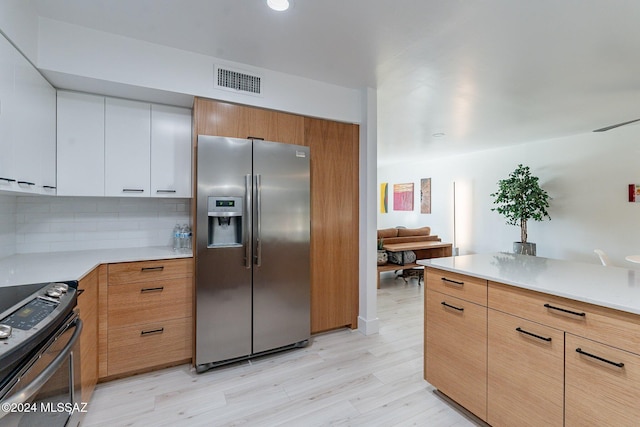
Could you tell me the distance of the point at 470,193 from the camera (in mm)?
6367

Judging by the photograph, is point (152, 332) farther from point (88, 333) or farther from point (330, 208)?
point (330, 208)

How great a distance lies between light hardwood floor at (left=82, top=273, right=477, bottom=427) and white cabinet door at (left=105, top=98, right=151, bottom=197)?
1.49 m

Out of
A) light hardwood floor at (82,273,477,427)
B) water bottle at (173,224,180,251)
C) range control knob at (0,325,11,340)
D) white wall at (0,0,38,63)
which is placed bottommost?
light hardwood floor at (82,273,477,427)

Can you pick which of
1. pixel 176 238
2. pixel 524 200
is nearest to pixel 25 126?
pixel 176 238

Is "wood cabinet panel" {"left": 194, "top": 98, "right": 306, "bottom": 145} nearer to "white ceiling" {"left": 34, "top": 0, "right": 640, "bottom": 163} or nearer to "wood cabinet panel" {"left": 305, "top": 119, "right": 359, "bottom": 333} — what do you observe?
"wood cabinet panel" {"left": 305, "top": 119, "right": 359, "bottom": 333}

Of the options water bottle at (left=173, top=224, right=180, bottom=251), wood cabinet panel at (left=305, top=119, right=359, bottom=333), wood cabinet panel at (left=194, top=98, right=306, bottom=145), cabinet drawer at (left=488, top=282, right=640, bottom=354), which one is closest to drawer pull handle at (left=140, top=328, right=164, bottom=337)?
water bottle at (left=173, top=224, right=180, bottom=251)

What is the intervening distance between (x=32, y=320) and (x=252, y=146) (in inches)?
66.1

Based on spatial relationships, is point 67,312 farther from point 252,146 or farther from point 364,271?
point 364,271

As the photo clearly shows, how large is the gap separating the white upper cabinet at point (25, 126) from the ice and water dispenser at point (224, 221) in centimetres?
106

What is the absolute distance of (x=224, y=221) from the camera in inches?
93.5

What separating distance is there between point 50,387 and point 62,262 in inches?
43.5

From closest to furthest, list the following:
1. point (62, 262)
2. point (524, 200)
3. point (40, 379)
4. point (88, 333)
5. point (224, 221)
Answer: point (40, 379) → point (88, 333) → point (62, 262) → point (224, 221) → point (524, 200)

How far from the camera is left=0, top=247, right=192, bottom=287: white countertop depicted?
1541 millimetres

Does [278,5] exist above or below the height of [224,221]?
above
